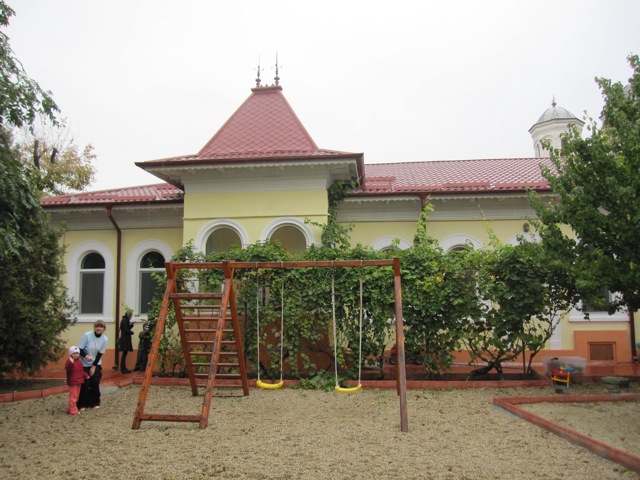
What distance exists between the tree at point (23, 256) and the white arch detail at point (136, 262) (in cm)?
282

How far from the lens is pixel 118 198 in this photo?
604 inches

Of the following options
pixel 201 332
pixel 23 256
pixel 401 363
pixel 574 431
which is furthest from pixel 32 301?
pixel 574 431

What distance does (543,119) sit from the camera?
1427 inches


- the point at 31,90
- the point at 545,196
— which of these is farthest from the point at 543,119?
the point at 31,90

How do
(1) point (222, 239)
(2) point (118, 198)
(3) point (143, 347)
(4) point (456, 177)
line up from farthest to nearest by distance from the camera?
1. (1) point (222, 239)
2. (4) point (456, 177)
3. (2) point (118, 198)
4. (3) point (143, 347)

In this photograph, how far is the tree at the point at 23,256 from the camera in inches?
324

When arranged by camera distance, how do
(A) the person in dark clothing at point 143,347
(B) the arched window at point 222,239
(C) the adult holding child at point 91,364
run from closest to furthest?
1. (C) the adult holding child at point 91,364
2. (A) the person in dark clothing at point 143,347
3. (B) the arched window at point 222,239

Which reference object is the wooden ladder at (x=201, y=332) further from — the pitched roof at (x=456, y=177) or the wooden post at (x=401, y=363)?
the pitched roof at (x=456, y=177)

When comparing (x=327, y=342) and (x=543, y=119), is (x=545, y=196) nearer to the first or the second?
(x=327, y=342)

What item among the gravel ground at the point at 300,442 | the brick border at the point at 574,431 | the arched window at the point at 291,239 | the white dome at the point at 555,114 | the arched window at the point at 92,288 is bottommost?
the gravel ground at the point at 300,442

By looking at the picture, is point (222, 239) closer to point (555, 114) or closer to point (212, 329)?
point (212, 329)

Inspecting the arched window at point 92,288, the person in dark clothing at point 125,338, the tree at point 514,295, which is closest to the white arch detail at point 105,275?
the arched window at point 92,288

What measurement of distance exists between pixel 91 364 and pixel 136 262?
21.8 ft

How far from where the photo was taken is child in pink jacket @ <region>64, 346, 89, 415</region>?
29.3 ft
